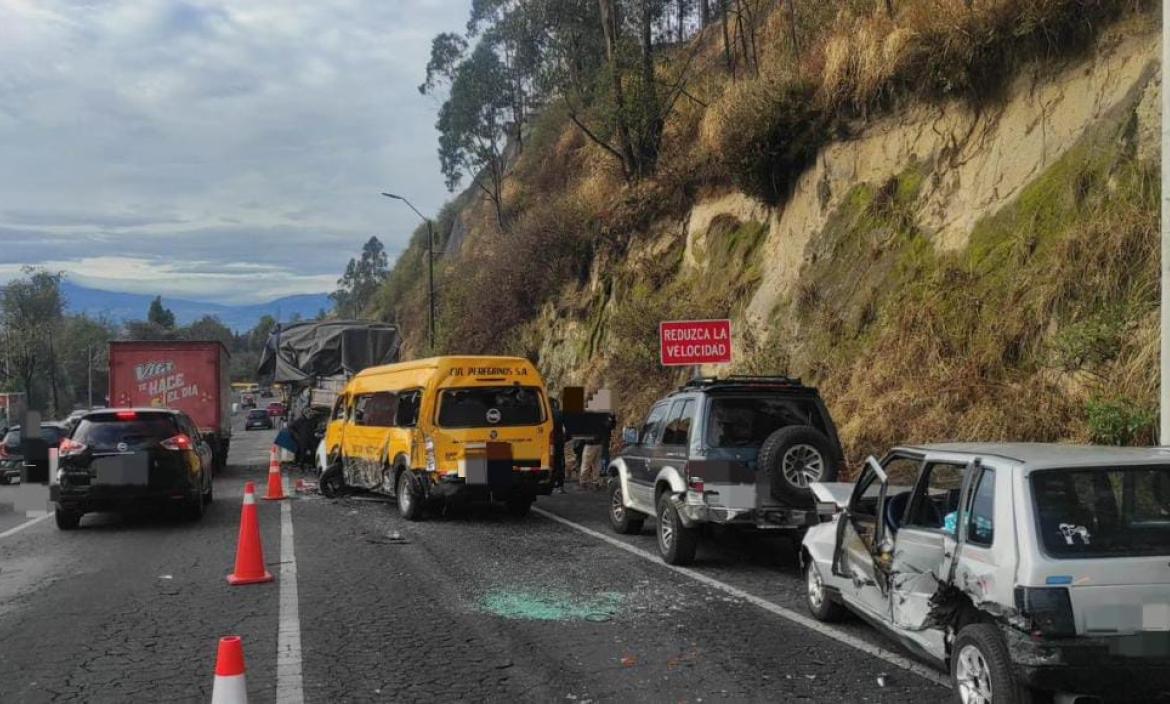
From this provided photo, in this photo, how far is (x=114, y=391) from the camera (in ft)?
73.5

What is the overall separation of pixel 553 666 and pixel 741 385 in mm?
4214

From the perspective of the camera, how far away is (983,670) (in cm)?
468

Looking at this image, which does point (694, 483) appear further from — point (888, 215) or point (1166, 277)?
point (888, 215)

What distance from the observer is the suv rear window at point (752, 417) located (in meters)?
9.29

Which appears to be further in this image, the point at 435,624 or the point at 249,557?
the point at 249,557

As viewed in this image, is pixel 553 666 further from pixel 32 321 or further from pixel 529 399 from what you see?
pixel 32 321

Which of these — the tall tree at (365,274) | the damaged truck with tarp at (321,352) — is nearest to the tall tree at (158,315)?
the tall tree at (365,274)

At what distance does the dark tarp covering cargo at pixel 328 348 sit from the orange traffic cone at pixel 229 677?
2423 centimetres

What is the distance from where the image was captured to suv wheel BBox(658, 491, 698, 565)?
9.41 metres

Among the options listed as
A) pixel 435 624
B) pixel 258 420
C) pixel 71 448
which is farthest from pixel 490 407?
pixel 258 420

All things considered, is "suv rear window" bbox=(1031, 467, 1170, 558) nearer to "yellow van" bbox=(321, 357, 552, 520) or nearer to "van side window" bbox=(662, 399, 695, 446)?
"van side window" bbox=(662, 399, 695, 446)

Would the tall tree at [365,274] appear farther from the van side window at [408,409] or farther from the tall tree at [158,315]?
the van side window at [408,409]

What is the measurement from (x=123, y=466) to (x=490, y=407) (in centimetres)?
471

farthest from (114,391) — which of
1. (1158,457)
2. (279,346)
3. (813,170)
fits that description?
(1158,457)
